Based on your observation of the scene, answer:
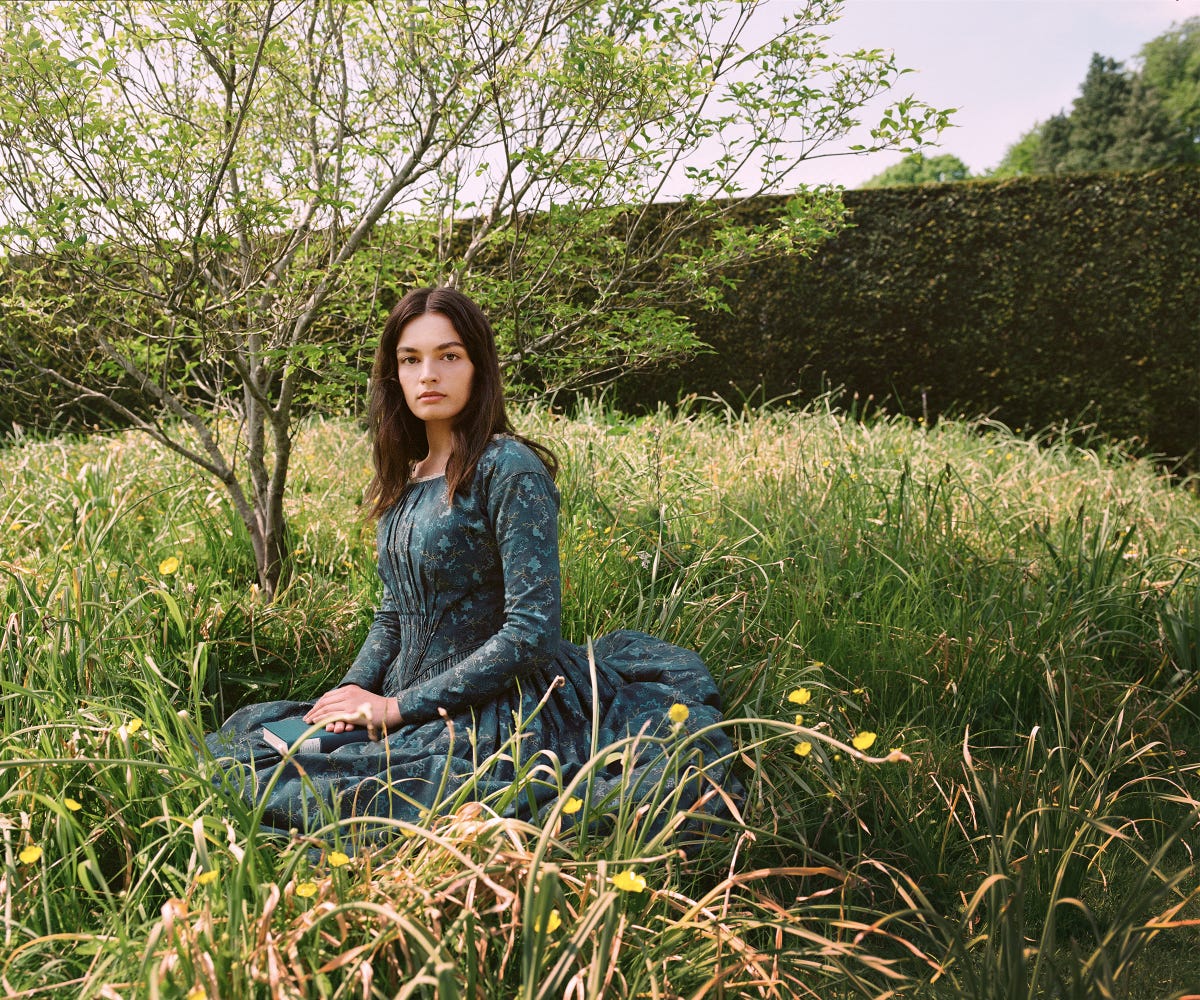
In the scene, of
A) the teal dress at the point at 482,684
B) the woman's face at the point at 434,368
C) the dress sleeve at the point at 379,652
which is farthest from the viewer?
the dress sleeve at the point at 379,652

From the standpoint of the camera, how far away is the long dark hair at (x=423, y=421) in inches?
86.5

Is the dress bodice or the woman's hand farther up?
the dress bodice

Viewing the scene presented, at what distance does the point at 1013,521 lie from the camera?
4.20 m

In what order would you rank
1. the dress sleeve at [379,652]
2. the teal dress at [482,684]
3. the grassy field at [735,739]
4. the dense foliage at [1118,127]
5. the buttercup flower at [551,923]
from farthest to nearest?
the dense foliage at [1118,127] < the dress sleeve at [379,652] < the teal dress at [482,684] < the grassy field at [735,739] < the buttercup flower at [551,923]

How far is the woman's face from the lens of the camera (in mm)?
2189

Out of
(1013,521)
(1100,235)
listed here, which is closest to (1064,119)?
(1100,235)

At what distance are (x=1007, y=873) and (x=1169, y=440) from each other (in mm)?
7738

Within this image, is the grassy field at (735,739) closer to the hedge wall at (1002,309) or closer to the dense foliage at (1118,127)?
the hedge wall at (1002,309)

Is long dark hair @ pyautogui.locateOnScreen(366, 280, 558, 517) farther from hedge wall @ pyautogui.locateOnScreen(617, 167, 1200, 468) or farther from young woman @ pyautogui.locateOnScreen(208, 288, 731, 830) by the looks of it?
hedge wall @ pyautogui.locateOnScreen(617, 167, 1200, 468)

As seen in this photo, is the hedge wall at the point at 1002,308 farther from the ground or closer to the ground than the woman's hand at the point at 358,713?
farther from the ground

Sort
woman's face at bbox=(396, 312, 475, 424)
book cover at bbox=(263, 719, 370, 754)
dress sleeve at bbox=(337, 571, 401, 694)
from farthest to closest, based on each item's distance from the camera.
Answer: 1. dress sleeve at bbox=(337, 571, 401, 694)
2. woman's face at bbox=(396, 312, 475, 424)
3. book cover at bbox=(263, 719, 370, 754)

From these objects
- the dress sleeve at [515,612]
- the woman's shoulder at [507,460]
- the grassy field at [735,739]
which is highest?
the woman's shoulder at [507,460]

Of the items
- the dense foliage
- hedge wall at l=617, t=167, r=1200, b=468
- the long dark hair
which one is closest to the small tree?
the long dark hair

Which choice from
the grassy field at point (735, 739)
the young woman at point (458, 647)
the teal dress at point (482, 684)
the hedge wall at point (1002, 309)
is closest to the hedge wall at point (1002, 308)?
the hedge wall at point (1002, 309)
